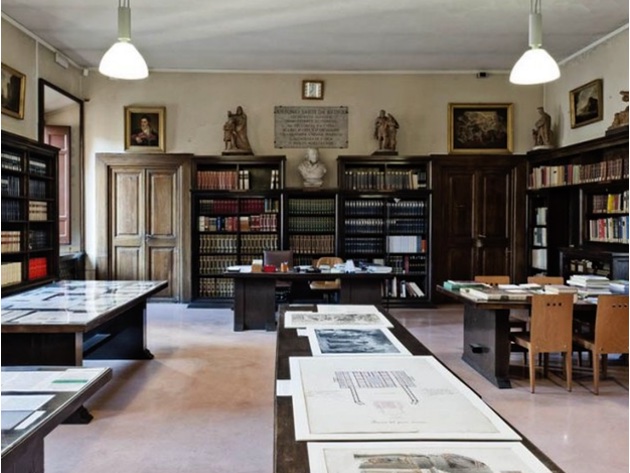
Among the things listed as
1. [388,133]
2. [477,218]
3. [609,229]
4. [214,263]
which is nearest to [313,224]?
[214,263]

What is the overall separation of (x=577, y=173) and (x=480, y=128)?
1.98m

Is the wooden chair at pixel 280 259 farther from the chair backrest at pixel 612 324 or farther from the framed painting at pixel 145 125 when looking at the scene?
the chair backrest at pixel 612 324

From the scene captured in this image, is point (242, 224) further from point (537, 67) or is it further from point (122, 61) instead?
point (537, 67)

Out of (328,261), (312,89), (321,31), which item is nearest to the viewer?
(321,31)

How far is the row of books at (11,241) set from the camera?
18.1ft

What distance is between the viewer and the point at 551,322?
4.10 meters

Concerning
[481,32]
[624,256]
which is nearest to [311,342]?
[624,256]

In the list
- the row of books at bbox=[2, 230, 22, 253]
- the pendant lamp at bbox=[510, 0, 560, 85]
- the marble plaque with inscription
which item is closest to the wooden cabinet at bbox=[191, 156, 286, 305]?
the marble plaque with inscription

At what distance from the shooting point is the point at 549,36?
6871mm

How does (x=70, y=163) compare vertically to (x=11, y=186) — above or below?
above

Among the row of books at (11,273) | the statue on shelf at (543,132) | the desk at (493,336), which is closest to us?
the desk at (493,336)

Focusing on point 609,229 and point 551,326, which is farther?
point 609,229

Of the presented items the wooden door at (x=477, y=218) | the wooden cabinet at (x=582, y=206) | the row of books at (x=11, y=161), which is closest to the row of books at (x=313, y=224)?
the wooden door at (x=477, y=218)

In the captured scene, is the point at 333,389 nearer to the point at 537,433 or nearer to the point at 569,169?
the point at 537,433
